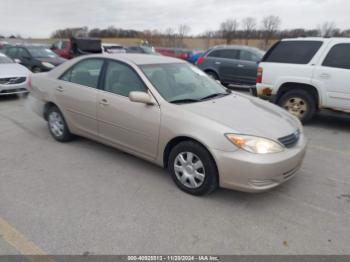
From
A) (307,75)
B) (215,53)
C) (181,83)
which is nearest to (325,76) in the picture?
(307,75)

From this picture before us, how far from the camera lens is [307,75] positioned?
19.4ft

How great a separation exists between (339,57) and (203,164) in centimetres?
436

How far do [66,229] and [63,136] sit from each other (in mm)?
2420

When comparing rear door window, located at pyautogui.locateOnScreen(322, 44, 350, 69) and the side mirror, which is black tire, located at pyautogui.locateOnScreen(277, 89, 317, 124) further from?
the side mirror

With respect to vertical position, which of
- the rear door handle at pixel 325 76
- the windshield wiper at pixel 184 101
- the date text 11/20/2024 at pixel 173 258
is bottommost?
the date text 11/20/2024 at pixel 173 258

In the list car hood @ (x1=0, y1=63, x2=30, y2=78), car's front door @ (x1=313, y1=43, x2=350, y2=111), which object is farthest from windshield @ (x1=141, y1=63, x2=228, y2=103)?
car hood @ (x1=0, y1=63, x2=30, y2=78)

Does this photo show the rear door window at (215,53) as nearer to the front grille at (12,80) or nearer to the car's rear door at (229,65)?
the car's rear door at (229,65)

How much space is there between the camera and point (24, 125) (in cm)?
585

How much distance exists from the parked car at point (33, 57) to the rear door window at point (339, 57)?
9.40 meters

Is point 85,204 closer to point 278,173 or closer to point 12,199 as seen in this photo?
point 12,199

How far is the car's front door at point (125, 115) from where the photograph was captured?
3.45 meters

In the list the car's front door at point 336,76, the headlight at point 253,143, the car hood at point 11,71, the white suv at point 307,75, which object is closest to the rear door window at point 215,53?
the white suv at point 307,75

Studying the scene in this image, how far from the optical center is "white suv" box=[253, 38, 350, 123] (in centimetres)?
560

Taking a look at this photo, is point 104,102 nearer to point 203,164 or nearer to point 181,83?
point 181,83
